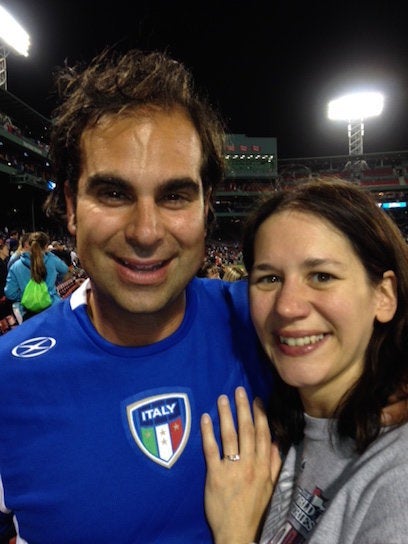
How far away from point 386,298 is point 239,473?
713 mm

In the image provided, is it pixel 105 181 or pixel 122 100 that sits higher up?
pixel 122 100

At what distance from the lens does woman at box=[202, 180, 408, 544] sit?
124cm

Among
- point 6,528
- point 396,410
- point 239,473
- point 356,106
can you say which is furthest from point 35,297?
point 356,106

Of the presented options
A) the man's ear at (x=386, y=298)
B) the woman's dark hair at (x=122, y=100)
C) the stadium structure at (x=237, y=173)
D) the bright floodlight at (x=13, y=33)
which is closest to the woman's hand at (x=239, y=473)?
the man's ear at (x=386, y=298)

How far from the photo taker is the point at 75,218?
150cm

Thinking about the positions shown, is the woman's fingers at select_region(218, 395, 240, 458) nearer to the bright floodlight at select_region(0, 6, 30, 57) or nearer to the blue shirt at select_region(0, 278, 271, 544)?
the blue shirt at select_region(0, 278, 271, 544)

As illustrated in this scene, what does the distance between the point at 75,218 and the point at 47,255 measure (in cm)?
491

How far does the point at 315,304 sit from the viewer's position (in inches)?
50.3

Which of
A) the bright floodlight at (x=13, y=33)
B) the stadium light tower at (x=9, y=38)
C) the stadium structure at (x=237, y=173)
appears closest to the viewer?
the bright floodlight at (x=13, y=33)

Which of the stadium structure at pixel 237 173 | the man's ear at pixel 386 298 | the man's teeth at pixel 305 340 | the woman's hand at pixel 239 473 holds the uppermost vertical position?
the stadium structure at pixel 237 173

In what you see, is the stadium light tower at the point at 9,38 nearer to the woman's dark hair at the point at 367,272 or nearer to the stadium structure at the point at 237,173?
the stadium structure at the point at 237,173

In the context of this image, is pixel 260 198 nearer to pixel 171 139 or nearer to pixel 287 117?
pixel 171 139

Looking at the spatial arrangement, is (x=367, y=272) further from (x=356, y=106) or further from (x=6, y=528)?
(x=356, y=106)

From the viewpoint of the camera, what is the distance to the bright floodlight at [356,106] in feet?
105
